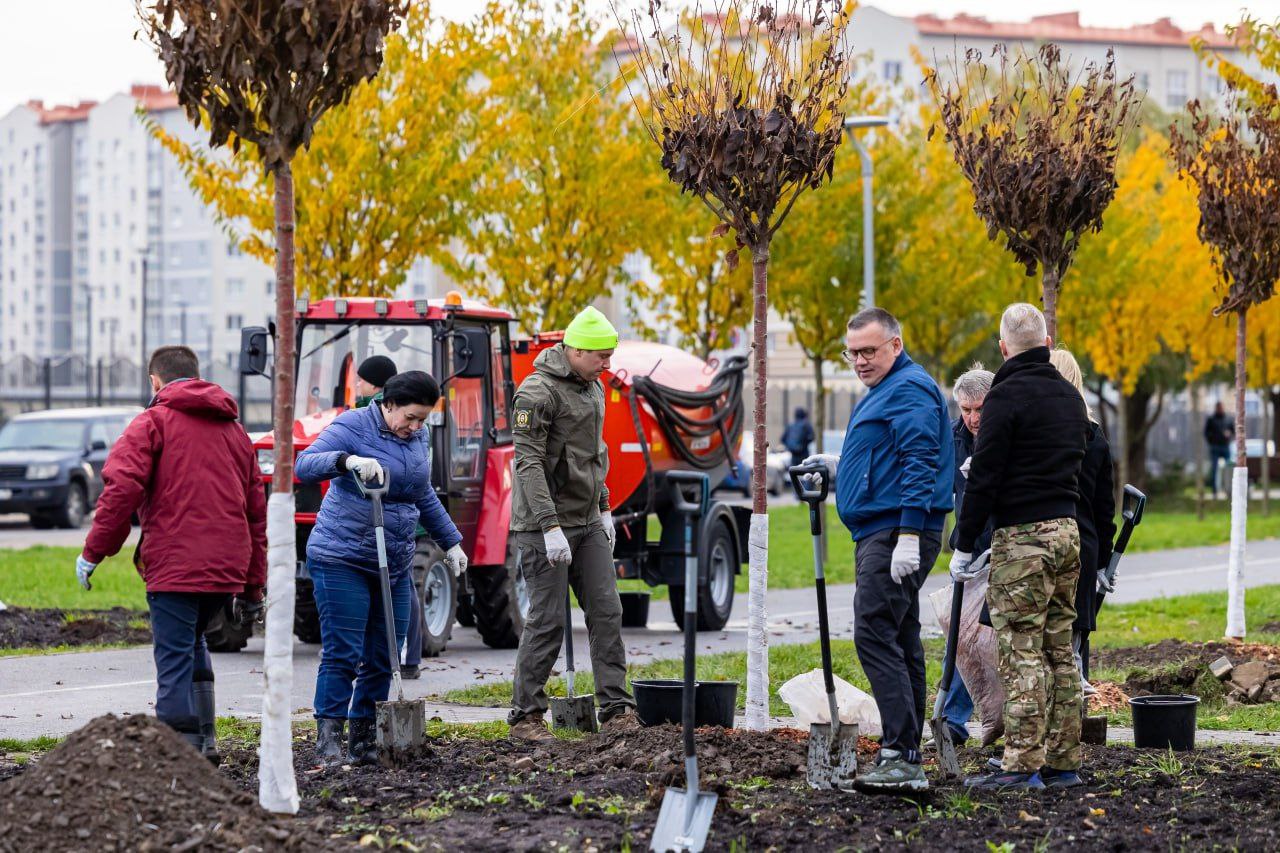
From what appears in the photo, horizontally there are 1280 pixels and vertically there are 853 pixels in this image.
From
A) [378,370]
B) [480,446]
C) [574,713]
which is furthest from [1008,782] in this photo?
[480,446]

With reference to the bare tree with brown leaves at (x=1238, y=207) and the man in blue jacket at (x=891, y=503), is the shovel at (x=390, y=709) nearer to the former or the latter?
the man in blue jacket at (x=891, y=503)

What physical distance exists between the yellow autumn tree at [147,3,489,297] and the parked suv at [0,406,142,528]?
792 centimetres

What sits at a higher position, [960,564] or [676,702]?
[960,564]

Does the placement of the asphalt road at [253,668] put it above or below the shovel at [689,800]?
below

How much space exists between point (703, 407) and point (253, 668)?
5.25 m

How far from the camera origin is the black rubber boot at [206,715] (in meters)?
7.49

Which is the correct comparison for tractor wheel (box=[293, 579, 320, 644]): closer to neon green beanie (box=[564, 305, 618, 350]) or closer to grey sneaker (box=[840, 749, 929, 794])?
neon green beanie (box=[564, 305, 618, 350])

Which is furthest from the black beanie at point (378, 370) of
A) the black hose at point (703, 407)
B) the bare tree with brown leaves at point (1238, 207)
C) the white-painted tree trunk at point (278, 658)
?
the bare tree with brown leaves at point (1238, 207)

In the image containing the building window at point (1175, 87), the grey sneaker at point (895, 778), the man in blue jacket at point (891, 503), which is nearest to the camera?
the grey sneaker at point (895, 778)

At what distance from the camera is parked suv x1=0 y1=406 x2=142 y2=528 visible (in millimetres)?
27188

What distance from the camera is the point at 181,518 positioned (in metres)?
7.19

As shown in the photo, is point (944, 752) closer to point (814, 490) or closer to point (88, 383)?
point (814, 490)

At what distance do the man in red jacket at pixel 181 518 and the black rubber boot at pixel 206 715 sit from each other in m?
0.02

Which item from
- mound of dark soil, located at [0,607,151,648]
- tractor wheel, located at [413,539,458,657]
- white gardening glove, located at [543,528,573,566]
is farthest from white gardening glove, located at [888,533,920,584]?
mound of dark soil, located at [0,607,151,648]
